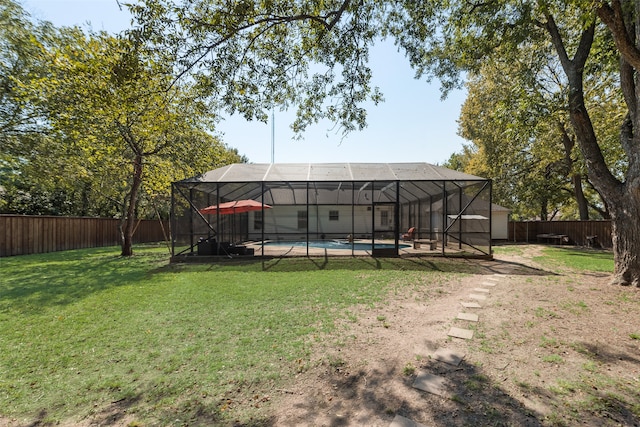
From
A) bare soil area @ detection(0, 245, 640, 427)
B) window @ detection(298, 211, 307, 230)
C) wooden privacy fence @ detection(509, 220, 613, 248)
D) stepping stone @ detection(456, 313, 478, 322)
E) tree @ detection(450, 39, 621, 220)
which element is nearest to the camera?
bare soil area @ detection(0, 245, 640, 427)

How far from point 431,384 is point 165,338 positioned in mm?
3146

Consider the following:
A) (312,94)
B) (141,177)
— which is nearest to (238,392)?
(312,94)

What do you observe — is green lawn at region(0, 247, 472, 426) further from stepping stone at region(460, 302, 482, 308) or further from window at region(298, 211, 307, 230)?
window at region(298, 211, 307, 230)

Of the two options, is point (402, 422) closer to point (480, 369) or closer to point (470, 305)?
point (480, 369)

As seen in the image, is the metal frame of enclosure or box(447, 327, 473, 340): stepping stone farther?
the metal frame of enclosure

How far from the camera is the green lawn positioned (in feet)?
7.65

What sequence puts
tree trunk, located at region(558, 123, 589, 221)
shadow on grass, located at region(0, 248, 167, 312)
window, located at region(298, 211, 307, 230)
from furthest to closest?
window, located at region(298, 211, 307, 230) < tree trunk, located at region(558, 123, 589, 221) < shadow on grass, located at region(0, 248, 167, 312)

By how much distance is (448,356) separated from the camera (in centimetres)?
298

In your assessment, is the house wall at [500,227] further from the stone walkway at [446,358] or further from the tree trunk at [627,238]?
the stone walkway at [446,358]

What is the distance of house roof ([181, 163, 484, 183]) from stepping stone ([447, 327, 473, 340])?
663 centimetres

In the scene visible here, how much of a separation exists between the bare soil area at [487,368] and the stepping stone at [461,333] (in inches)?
2.6

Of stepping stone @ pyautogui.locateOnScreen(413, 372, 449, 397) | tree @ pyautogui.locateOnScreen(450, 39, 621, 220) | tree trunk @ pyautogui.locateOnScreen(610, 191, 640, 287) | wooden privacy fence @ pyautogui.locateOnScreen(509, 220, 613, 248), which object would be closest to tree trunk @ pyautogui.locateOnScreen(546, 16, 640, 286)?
tree trunk @ pyautogui.locateOnScreen(610, 191, 640, 287)

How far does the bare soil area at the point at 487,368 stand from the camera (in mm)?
2123

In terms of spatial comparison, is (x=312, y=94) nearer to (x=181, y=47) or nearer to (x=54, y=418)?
(x=181, y=47)
